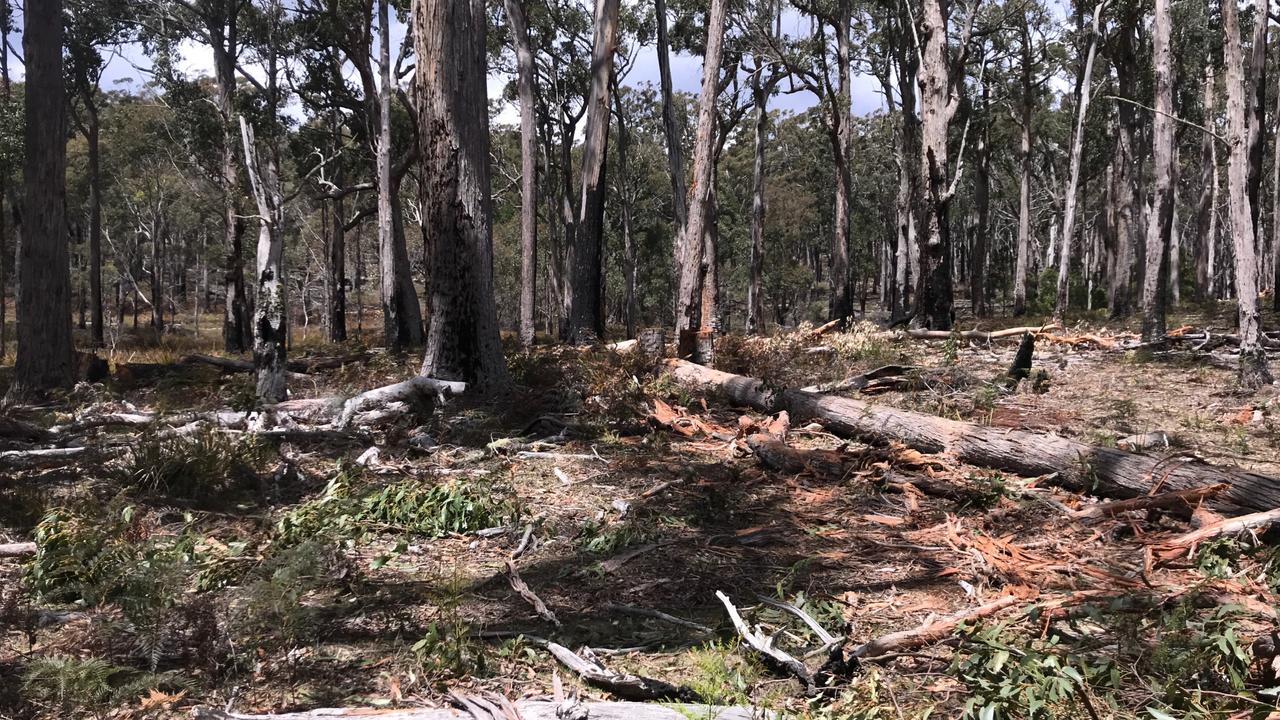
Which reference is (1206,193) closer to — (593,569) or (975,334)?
(975,334)

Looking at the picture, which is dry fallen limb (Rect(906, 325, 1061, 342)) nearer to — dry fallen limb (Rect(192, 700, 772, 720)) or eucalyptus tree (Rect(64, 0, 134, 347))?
dry fallen limb (Rect(192, 700, 772, 720))

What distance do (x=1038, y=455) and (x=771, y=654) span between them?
3344 millimetres

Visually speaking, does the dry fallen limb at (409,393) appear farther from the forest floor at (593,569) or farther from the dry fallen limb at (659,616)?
the dry fallen limb at (659,616)

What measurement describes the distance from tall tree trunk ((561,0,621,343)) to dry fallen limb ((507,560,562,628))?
9.63 meters

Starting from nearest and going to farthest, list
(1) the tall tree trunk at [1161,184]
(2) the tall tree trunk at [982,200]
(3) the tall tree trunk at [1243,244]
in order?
(3) the tall tree trunk at [1243,244], (1) the tall tree trunk at [1161,184], (2) the tall tree trunk at [982,200]

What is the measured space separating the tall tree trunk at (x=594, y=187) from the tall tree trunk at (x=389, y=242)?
421 cm

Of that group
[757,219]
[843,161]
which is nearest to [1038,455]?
[843,161]

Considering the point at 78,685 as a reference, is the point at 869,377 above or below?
above

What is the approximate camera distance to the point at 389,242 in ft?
55.6

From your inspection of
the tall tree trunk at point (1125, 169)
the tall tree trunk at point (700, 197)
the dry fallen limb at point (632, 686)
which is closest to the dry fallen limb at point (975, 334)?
the tall tree trunk at point (700, 197)

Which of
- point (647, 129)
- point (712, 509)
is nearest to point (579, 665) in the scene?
point (712, 509)

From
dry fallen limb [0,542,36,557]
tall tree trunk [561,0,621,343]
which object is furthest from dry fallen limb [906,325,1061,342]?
dry fallen limb [0,542,36,557]

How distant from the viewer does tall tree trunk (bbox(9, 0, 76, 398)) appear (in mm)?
9711

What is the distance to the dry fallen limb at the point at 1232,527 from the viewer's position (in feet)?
12.8
